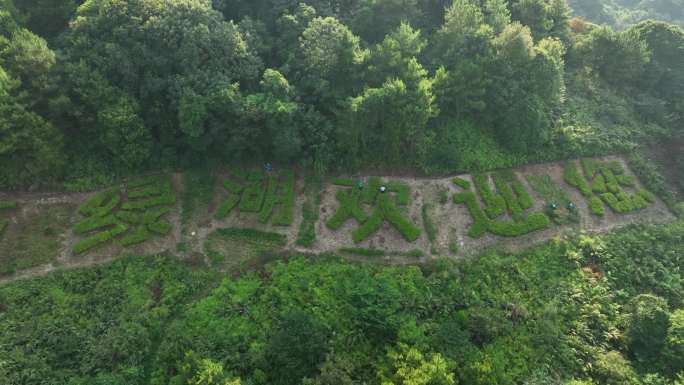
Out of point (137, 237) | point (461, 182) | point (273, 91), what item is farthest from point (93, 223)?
point (461, 182)

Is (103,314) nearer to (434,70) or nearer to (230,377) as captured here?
(230,377)

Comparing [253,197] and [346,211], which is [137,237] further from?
[346,211]

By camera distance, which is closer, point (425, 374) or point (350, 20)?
point (425, 374)

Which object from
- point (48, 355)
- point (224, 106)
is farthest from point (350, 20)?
point (48, 355)

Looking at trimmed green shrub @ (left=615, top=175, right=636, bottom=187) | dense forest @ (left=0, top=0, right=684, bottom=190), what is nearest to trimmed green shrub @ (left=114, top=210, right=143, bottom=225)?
dense forest @ (left=0, top=0, right=684, bottom=190)

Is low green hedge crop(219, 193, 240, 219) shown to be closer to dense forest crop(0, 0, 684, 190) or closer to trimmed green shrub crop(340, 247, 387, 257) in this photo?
dense forest crop(0, 0, 684, 190)
